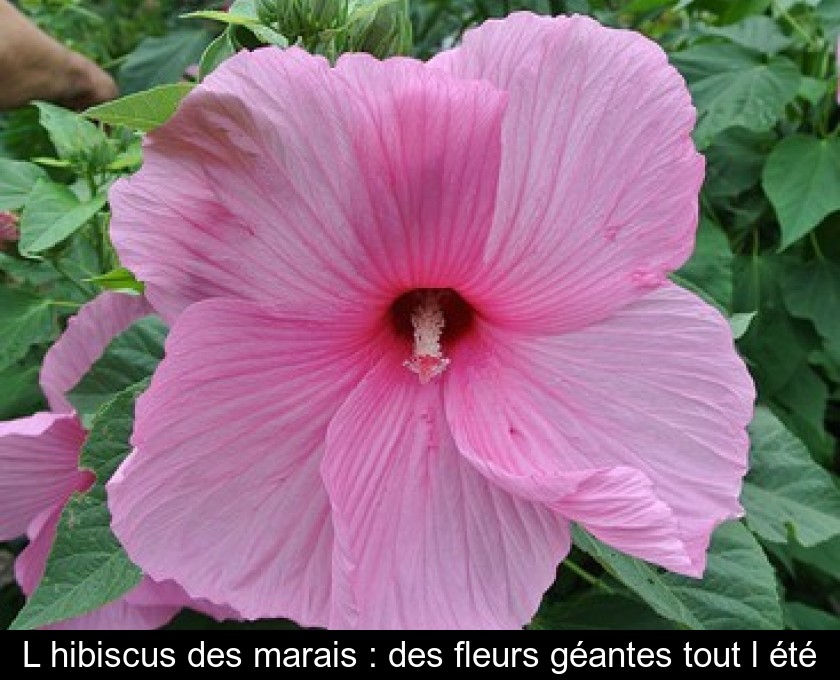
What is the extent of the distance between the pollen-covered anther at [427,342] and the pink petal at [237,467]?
6cm

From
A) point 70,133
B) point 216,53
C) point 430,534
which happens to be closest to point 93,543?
point 430,534

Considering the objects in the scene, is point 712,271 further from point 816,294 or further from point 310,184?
point 310,184

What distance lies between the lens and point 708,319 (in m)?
0.72

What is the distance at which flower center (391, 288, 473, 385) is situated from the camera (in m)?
0.80

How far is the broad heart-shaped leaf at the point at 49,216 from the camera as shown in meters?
Result: 1.03

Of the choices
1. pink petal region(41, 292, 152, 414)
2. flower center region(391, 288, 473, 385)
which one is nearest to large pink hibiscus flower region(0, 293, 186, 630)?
pink petal region(41, 292, 152, 414)

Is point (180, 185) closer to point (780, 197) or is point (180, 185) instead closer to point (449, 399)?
point (449, 399)

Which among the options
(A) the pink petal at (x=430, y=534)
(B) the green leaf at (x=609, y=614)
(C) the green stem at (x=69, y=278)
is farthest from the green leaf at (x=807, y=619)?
(C) the green stem at (x=69, y=278)

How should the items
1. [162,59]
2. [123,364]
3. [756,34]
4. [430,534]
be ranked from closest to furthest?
[430,534] → [123,364] → [756,34] → [162,59]

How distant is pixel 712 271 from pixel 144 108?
2.26ft

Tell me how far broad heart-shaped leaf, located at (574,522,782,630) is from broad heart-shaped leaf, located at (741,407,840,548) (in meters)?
0.18

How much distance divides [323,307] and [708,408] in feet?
0.87

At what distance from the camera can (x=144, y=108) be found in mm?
765
